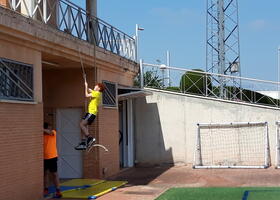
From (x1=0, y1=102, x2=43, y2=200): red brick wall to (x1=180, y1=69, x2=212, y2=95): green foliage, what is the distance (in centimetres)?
985

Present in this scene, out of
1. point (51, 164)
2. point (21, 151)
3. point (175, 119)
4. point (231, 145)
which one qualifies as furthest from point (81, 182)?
point (231, 145)

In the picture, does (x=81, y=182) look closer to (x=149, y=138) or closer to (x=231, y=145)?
(x=149, y=138)

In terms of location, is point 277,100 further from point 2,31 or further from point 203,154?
point 2,31

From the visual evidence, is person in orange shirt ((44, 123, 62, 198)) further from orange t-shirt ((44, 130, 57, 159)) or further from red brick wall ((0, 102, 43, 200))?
red brick wall ((0, 102, 43, 200))

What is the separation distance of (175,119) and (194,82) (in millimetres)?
1793

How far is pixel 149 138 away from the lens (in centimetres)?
2158

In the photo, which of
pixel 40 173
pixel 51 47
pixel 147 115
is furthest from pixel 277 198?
pixel 147 115

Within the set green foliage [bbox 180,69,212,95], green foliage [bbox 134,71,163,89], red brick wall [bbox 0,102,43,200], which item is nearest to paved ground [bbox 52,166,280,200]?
red brick wall [bbox 0,102,43,200]

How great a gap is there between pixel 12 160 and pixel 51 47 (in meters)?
3.38

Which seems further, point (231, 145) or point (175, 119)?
point (175, 119)

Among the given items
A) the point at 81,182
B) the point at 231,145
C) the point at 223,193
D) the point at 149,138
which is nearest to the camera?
the point at 223,193

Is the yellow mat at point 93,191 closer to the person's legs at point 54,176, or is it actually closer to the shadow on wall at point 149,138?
the person's legs at point 54,176

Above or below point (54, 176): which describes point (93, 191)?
below

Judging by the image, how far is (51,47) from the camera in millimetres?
13328
